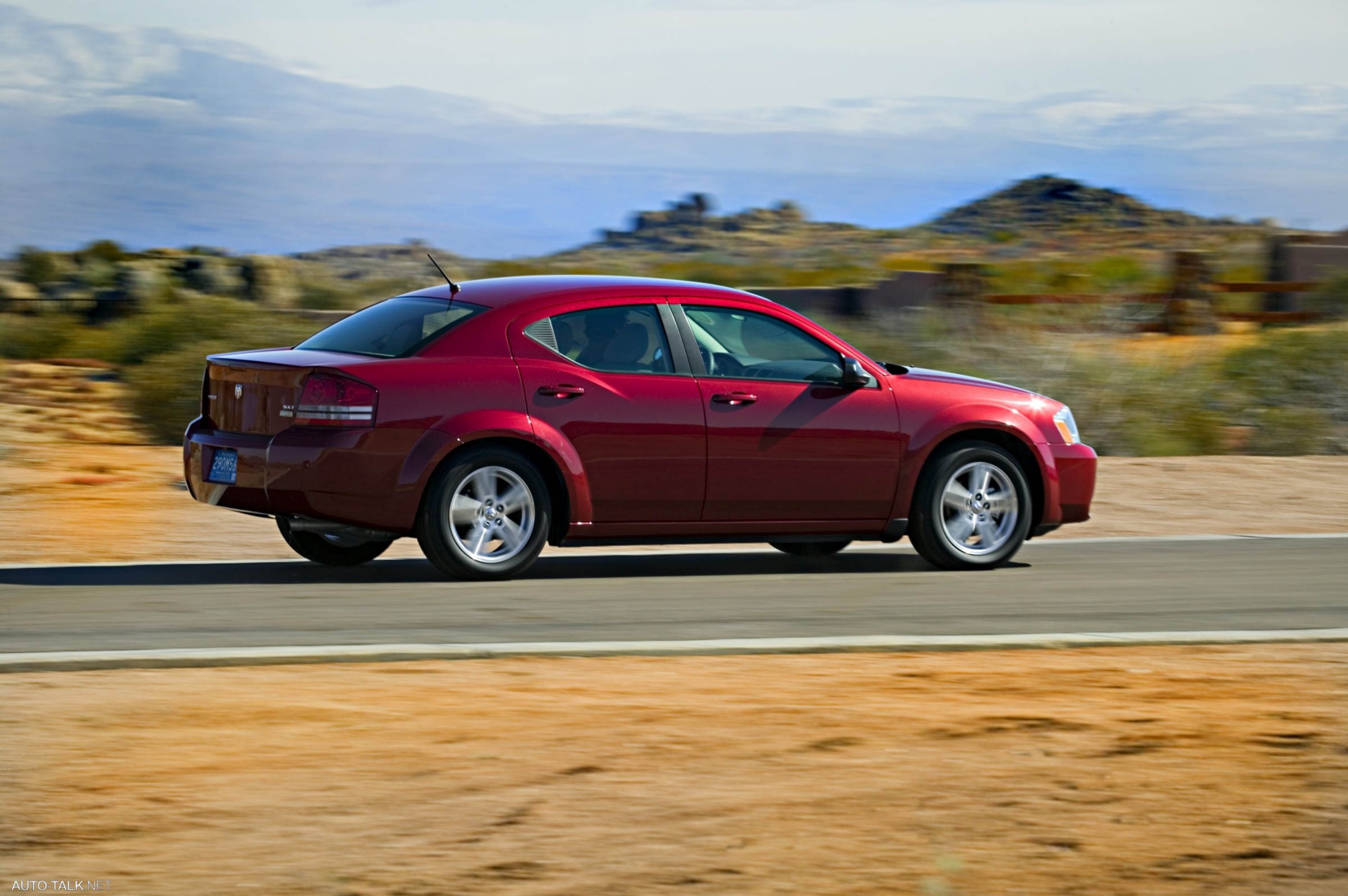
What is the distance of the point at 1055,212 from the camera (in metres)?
109

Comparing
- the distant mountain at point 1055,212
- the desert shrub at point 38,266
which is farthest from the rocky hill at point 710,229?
the desert shrub at point 38,266

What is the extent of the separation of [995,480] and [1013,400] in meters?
0.49

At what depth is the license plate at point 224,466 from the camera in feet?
31.8

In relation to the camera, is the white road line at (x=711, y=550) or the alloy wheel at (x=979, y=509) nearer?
the alloy wheel at (x=979, y=509)

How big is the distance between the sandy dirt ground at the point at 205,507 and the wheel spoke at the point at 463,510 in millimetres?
2117

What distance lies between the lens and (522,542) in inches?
391

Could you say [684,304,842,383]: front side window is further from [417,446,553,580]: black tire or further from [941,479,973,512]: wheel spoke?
[417,446,553,580]: black tire

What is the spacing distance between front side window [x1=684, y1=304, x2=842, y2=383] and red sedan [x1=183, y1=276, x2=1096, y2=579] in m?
0.01

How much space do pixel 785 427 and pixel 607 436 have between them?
3.49 ft

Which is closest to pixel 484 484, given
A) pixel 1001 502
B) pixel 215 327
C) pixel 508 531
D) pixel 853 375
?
pixel 508 531

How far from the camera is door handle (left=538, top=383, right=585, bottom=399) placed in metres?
9.91

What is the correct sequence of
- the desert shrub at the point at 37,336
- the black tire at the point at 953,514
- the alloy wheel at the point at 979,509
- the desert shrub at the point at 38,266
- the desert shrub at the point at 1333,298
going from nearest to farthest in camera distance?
the black tire at the point at 953,514 → the alloy wheel at the point at 979,509 → the desert shrub at the point at 37,336 → the desert shrub at the point at 1333,298 → the desert shrub at the point at 38,266

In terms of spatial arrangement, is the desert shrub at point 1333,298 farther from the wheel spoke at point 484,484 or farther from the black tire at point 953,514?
the wheel spoke at point 484,484

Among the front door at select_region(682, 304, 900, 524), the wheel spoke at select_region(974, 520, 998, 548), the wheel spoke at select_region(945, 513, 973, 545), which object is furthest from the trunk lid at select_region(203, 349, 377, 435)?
the wheel spoke at select_region(974, 520, 998, 548)
